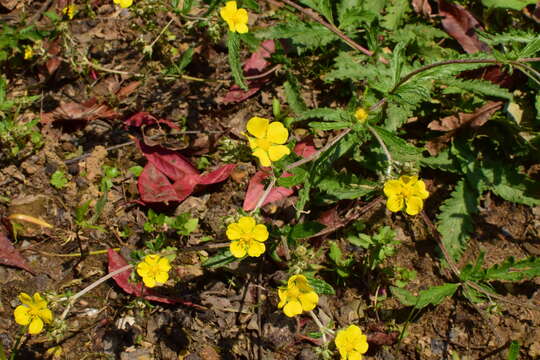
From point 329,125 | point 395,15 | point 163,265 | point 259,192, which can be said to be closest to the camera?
point 163,265

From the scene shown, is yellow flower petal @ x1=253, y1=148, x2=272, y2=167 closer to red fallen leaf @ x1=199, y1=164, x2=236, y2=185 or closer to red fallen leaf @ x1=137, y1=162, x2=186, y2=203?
red fallen leaf @ x1=199, y1=164, x2=236, y2=185

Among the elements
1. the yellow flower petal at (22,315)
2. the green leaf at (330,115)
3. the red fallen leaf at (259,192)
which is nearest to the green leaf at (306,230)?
the red fallen leaf at (259,192)

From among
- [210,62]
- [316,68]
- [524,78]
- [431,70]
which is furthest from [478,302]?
[210,62]

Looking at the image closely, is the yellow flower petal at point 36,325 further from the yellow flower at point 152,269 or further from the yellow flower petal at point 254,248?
the yellow flower petal at point 254,248

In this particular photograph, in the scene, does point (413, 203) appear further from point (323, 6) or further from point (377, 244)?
point (323, 6)

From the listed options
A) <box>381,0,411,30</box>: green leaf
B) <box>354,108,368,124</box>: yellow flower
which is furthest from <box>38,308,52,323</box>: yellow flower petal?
<box>381,0,411,30</box>: green leaf

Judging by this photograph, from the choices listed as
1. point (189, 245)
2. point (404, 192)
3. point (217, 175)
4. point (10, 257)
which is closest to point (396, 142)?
point (404, 192)
